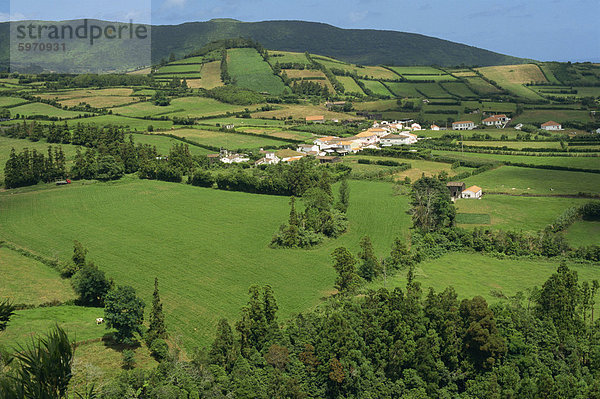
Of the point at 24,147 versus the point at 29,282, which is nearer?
the point at 29,282

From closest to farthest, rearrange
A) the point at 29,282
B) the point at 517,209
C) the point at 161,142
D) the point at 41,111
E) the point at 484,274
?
the point at 29,282, the point at 484,274, the point at 517,209, the point at 161,142, the point at 41,111

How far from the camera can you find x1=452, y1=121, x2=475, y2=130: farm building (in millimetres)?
138750

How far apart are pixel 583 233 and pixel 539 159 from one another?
3947 centimetres

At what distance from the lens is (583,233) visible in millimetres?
58844

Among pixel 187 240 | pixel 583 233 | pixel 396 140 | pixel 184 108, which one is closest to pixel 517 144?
pixel 396 140

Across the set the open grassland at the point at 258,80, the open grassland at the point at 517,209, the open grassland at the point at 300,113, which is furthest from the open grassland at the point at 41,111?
the open grassland at the point at 517,209

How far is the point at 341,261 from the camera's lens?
46156 millimetres

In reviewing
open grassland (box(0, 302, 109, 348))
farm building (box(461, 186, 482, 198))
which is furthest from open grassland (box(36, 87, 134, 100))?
open grassland (box(0, 302, 109, 348))

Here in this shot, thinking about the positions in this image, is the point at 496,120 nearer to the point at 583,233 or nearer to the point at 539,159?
the point at 539,159

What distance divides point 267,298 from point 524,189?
170ft

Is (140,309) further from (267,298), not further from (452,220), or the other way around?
(452,220)

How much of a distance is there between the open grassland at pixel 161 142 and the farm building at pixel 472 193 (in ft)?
167

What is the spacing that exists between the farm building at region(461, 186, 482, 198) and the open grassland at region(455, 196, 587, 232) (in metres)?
0.96

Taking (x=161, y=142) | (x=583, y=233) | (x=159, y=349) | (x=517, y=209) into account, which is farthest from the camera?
(x=161, y=142)
